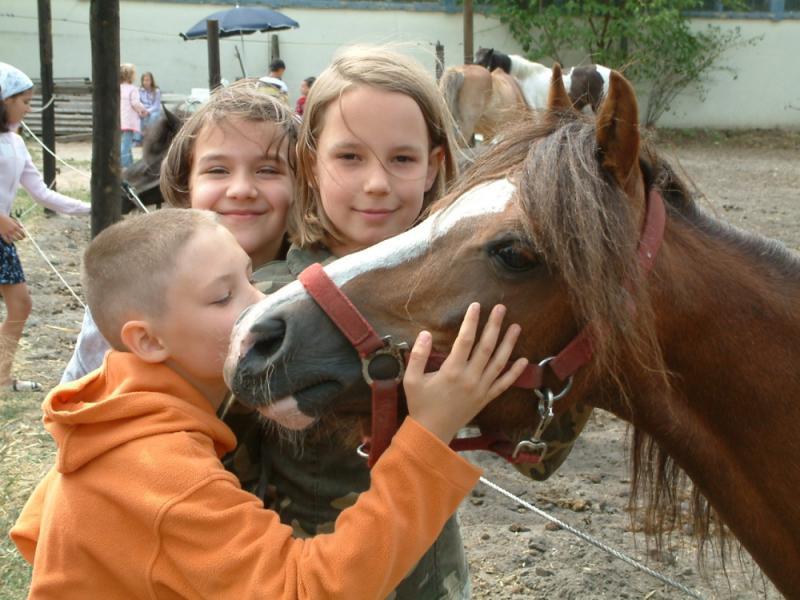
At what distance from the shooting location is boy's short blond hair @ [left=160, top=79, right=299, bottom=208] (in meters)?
2.17

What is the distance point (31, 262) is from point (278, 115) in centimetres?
679

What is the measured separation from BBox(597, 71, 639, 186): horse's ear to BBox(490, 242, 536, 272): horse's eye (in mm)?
245

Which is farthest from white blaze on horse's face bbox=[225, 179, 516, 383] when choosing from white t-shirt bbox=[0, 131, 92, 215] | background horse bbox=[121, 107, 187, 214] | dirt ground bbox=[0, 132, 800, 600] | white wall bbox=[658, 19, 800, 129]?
white wall bbox=[658, 19, 800, 129]

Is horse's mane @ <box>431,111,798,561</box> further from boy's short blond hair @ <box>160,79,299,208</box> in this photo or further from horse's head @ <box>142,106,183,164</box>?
horse's head @ <box>142,106,183,164</box>

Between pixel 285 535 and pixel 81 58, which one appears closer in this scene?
pixel 285 535

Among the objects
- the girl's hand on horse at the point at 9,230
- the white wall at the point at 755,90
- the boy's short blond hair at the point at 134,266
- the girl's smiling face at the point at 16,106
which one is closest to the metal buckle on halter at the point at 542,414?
the boy's short blond hair at the point at 134,266

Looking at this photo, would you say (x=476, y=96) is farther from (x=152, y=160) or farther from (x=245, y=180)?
(x=245, y=180)

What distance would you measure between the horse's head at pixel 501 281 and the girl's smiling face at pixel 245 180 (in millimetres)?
483

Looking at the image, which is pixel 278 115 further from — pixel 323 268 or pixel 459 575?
pixel 459 575

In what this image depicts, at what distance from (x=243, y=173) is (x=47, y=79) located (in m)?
9.07

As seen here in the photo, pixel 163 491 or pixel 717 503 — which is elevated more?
pixel 163 491

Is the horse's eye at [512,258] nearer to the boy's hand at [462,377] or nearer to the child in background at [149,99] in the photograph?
the boy's hand at [462,377]

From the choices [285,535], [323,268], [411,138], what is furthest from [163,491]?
[411,138]

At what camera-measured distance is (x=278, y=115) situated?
7.31 feet
